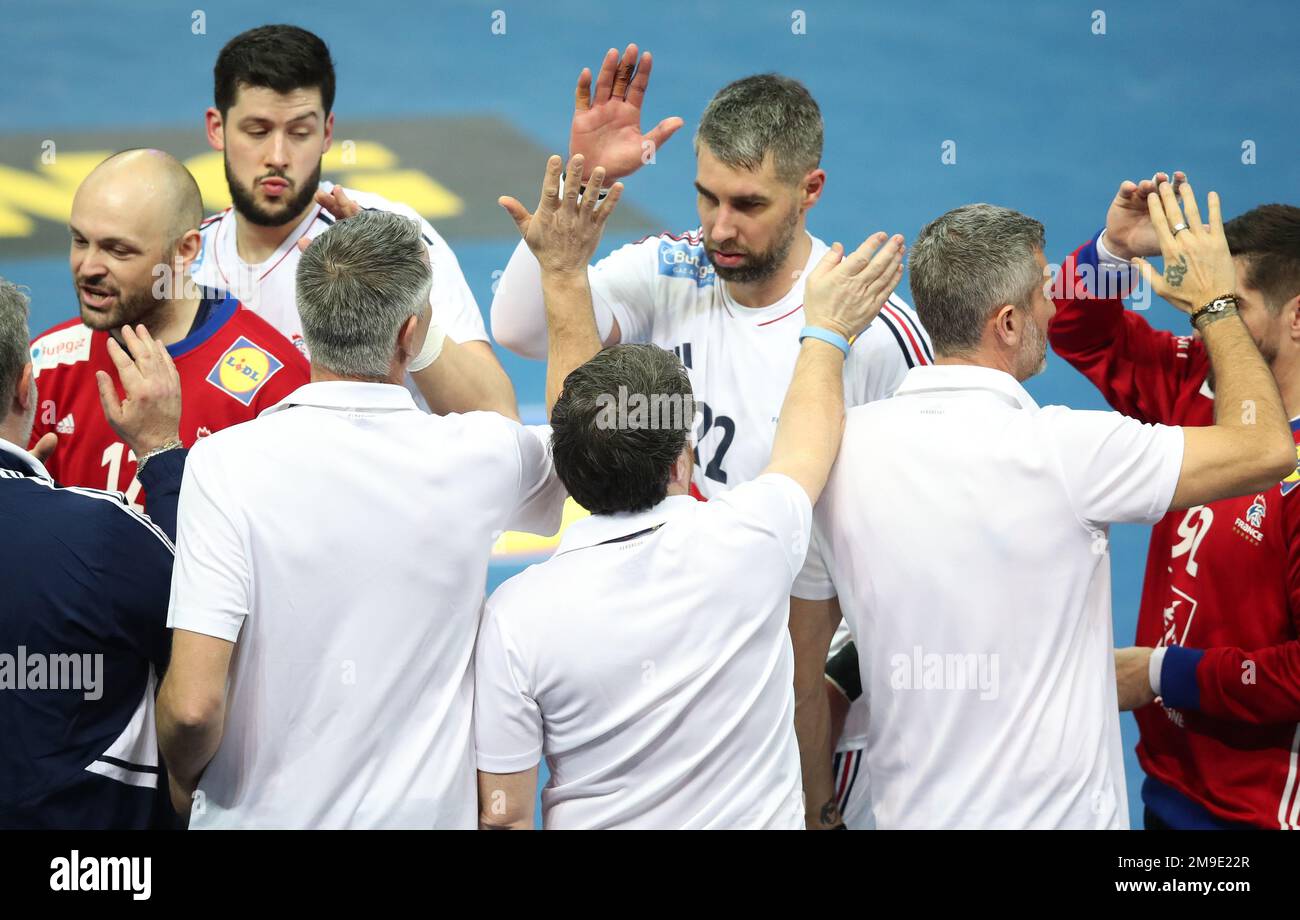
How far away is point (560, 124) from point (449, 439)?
319 inches

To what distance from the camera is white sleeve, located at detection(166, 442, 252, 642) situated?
10.9 ft

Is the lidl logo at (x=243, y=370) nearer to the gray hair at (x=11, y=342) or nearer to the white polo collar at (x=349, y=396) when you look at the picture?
the gray hair at (x=11, y=342)

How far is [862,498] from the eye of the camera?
12.4ft

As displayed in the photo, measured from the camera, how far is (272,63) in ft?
17.7

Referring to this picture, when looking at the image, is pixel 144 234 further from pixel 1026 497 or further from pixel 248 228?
pixel 1026 497

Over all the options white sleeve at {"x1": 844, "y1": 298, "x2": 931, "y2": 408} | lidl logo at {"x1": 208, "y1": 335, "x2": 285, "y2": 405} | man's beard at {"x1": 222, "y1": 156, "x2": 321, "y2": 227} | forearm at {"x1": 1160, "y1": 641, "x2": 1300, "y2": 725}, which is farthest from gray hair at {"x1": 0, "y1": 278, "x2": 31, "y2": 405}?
forearm at {"x1": 1160, "y1": 641, "x2": 1300, "y2": 725}

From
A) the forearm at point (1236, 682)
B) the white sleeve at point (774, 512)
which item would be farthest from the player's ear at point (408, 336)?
the forearm at point (1236, 682)

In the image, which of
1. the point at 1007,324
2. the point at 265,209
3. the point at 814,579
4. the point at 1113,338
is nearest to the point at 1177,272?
the point at 1007,324

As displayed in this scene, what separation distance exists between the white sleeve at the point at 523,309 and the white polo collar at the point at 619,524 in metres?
1.32

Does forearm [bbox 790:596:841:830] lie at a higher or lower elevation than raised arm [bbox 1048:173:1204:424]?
lower

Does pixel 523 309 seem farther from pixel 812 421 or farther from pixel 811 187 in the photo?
pixel 812 421

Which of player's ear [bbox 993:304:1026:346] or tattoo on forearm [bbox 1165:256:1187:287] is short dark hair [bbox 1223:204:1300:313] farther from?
player's ear [bbox 993:304:1026:346]

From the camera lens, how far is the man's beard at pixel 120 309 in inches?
177

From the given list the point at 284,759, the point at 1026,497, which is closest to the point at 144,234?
the point at 284,759
